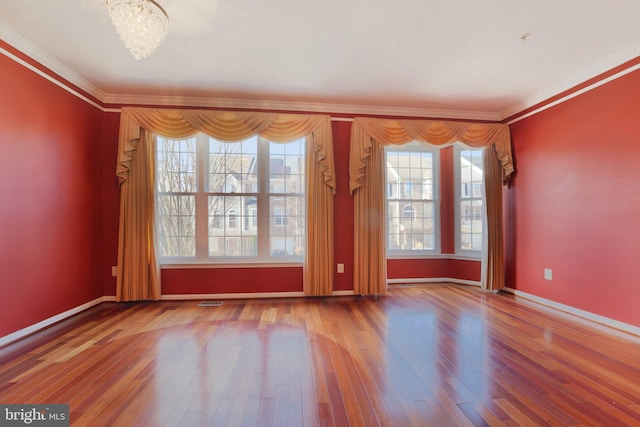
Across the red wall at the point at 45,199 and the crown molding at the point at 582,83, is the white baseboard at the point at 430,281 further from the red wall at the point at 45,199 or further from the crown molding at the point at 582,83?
the red wall at the point at 45,199

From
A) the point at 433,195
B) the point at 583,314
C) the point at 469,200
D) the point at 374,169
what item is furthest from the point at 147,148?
the point at 583,314

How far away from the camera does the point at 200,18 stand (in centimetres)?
213

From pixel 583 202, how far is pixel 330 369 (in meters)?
3.21

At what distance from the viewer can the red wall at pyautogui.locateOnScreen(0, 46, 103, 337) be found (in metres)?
2.29

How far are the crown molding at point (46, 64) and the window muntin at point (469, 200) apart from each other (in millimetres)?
5054

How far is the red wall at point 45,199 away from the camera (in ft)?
7.52

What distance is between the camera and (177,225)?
12.1 ft

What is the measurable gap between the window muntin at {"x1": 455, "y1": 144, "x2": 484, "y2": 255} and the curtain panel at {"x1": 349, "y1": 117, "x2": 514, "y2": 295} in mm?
510

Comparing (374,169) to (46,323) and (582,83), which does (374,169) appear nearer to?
(582,83)

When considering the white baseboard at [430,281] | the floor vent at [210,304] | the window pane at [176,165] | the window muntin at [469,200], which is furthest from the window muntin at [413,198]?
the window pane at [176,165]

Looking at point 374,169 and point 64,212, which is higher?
point 374,169

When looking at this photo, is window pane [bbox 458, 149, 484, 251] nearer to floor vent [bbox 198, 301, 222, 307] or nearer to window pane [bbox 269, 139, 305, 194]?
window pane [bbox 269, 139, 305, 194]

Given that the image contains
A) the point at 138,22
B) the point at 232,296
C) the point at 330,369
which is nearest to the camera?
the point at 138,22

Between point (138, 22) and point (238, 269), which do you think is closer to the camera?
point (138, 22)
